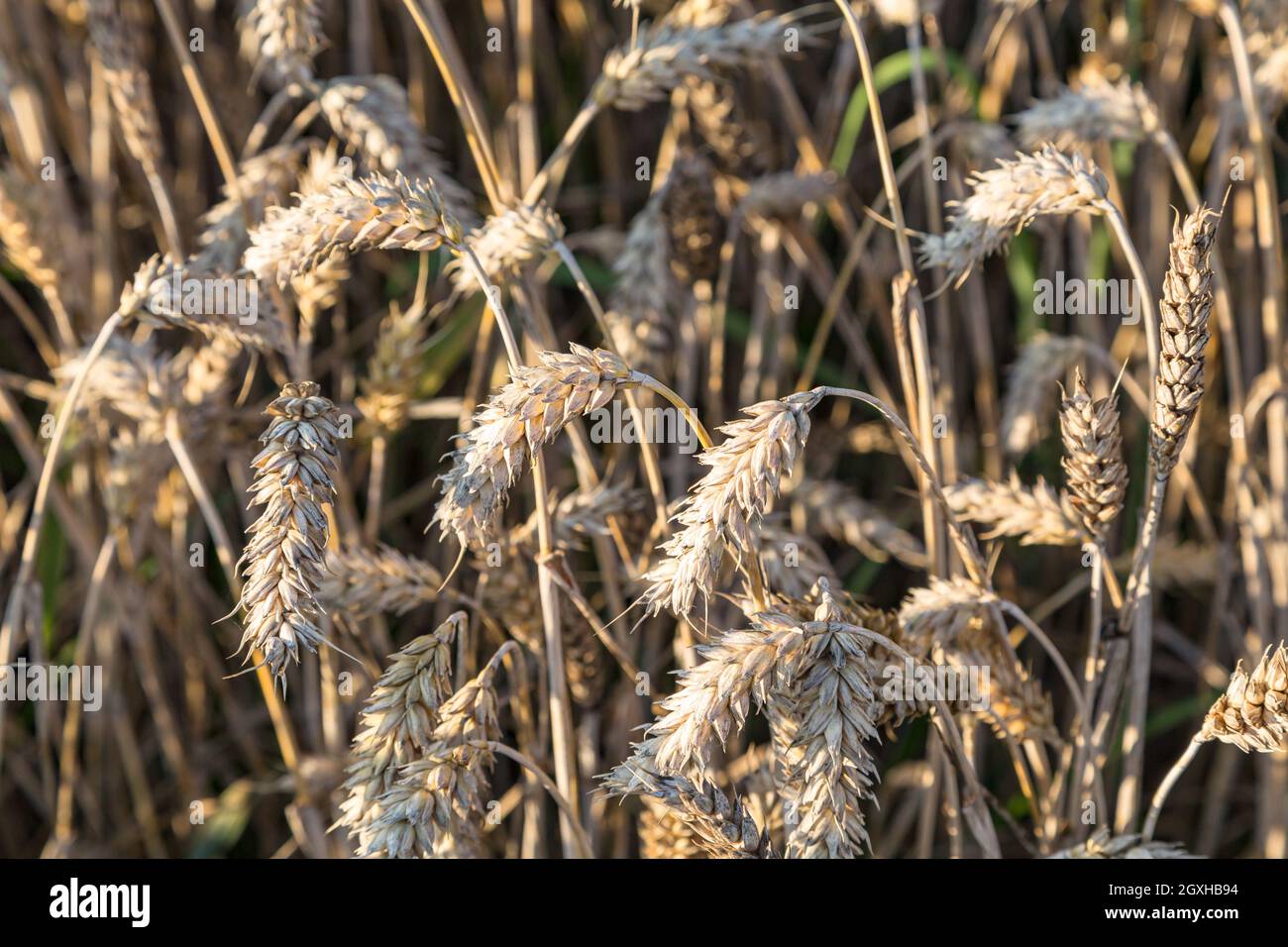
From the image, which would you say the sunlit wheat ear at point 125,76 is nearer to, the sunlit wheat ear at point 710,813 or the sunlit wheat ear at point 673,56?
the sunlit wheat ear at point 673,56

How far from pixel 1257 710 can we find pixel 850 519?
0.69 meters

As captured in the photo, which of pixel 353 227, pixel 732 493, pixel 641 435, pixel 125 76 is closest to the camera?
pixel 732 493

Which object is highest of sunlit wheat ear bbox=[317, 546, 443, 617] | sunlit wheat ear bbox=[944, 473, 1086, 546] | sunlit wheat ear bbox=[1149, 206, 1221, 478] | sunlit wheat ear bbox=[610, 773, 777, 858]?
sunlit wheat ear bbox=[1149, 206, 1221, 478]

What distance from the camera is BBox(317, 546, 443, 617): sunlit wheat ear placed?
45.1 inches

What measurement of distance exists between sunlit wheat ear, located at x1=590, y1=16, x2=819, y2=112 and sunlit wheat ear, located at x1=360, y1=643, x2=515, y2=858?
0.69m

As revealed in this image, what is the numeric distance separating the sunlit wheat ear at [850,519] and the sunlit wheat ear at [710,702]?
2.10 feet

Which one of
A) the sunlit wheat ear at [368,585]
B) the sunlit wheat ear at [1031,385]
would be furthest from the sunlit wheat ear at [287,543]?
the sunlit wheat ear at [1031,385]

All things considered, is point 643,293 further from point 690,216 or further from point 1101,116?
point 1101,116

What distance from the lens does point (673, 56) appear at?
1.23m

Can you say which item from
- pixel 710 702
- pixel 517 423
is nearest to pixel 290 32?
pixel 517 423

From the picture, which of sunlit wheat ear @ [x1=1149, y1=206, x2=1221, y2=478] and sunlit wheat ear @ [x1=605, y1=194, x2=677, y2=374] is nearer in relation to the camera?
sunlit wheat ear @ [x1=1149, y1=206, x2=1221, y2=478]

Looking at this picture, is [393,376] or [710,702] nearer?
[710,702]

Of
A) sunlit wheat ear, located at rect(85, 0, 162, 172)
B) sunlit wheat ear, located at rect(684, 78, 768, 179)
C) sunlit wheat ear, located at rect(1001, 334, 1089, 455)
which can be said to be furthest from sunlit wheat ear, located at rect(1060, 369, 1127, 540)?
sunlit wheat ear, located at rect(85, 0, 162, 172)

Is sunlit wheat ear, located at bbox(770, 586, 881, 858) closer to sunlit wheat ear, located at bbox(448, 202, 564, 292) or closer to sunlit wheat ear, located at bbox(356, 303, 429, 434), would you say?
sunlit wheat ear, located at bbox(448, 202, 564, 292)
